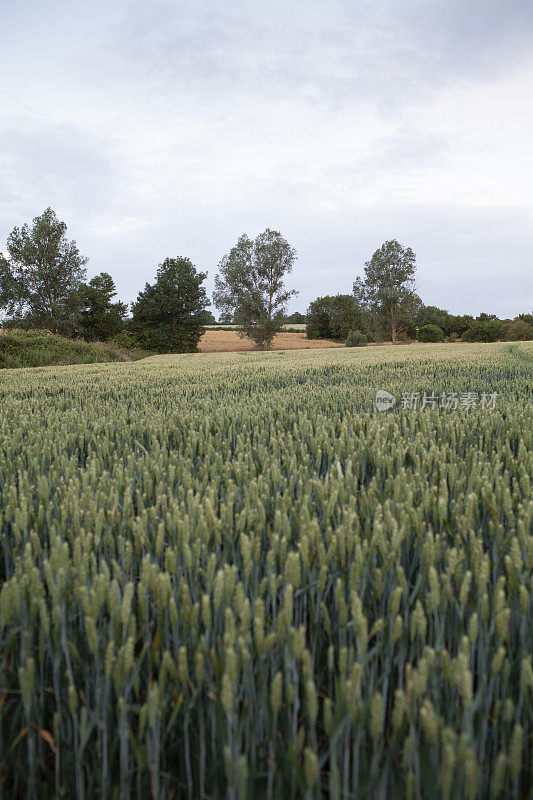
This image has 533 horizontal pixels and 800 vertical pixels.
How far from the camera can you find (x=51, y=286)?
126 ft

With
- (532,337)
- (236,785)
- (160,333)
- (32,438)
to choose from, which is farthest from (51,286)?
(532,337)

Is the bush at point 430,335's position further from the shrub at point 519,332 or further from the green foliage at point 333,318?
the shrub at point 519,332

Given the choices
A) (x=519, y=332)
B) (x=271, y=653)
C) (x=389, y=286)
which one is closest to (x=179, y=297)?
(x=389, y=286)

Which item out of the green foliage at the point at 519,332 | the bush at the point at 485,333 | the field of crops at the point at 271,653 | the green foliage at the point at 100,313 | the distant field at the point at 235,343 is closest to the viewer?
the field of crops at the point at 271,653

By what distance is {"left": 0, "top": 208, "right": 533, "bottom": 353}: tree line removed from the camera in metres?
37.7

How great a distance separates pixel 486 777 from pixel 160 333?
49793 millimetres

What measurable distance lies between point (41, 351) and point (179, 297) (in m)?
29.6

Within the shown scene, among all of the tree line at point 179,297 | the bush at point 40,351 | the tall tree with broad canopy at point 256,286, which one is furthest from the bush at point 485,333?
the bush at point 40,351

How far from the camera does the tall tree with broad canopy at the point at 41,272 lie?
37.2 m

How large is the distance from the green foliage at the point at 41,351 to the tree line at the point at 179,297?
1400cm

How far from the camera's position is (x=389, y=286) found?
57.2m

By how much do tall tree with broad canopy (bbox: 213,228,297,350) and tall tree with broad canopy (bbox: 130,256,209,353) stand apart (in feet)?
10.1

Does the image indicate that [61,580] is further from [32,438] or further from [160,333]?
[160,333]

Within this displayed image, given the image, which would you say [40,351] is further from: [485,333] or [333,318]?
[333,318]
